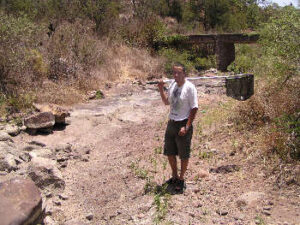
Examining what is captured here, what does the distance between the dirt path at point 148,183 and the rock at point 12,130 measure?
155 millimetres

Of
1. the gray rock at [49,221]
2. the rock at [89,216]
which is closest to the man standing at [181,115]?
the rock at [89,216]

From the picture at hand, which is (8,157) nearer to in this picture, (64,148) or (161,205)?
(64,148)

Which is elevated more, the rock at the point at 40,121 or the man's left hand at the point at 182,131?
the man's left hand at the point at 182,131

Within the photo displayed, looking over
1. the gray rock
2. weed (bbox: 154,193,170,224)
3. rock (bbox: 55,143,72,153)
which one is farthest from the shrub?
the gray rock

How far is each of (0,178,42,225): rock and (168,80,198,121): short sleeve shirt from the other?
1947 millimetres

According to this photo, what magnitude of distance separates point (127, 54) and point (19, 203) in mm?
12285

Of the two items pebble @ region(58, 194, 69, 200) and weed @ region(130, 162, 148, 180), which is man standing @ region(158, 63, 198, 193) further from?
pebble @ region(58, 194, 69, 200)

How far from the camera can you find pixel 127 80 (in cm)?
1387

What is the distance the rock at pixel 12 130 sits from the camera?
7468mm

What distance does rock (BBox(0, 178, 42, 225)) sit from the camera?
Answer: 373 centimetres

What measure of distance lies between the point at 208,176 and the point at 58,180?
7.19 feet

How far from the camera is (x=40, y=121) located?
7840 millimetres

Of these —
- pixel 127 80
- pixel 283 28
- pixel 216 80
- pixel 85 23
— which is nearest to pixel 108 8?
pixel 85 23

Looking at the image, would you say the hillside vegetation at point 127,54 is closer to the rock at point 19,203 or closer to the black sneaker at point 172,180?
the black sneaker at point 172,180
